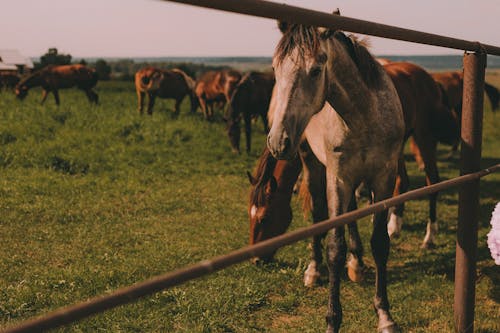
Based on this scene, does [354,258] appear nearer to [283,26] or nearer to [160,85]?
[283,26]

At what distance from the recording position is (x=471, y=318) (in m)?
2.54

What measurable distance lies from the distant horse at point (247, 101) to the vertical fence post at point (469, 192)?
278 inches

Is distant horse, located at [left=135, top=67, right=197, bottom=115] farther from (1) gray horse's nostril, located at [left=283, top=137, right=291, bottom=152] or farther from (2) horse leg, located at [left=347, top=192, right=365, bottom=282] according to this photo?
(1) gray horse's nostril, located at [left=283, top=137, right=291, bottom=152]

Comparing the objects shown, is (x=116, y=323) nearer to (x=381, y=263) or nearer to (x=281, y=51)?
(x=381, y=263)

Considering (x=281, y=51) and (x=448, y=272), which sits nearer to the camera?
(x=281, y=51)

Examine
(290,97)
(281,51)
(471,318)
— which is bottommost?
(471,318)

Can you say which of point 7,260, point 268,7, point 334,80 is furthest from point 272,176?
point 268,7

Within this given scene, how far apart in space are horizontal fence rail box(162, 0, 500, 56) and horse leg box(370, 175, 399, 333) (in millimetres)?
1027

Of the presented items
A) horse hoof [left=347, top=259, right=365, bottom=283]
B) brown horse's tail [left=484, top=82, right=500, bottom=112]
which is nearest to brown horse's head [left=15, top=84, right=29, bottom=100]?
brown horse's tail [left=484, top=82, right=500, bottom=112]

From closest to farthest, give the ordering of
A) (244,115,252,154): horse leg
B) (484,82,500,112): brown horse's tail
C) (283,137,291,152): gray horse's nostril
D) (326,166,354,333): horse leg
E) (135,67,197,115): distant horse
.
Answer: (283,137,291,152): gray horse's nostril < (326,166,354,333): horse leg < (484,82,500,112): brown horse's tail < (244,115,252,154): horse leg < (135,67,197,115): distant horse

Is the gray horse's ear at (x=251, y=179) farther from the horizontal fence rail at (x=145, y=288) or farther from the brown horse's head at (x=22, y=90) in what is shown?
the brown horse's head at (x=22, y=90)

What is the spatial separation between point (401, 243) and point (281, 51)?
3345 millimetres

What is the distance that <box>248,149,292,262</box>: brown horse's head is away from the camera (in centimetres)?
401

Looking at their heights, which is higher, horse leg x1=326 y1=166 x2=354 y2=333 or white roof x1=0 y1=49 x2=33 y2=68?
white roof x1=0 y1=49 x2=33 y2=68
